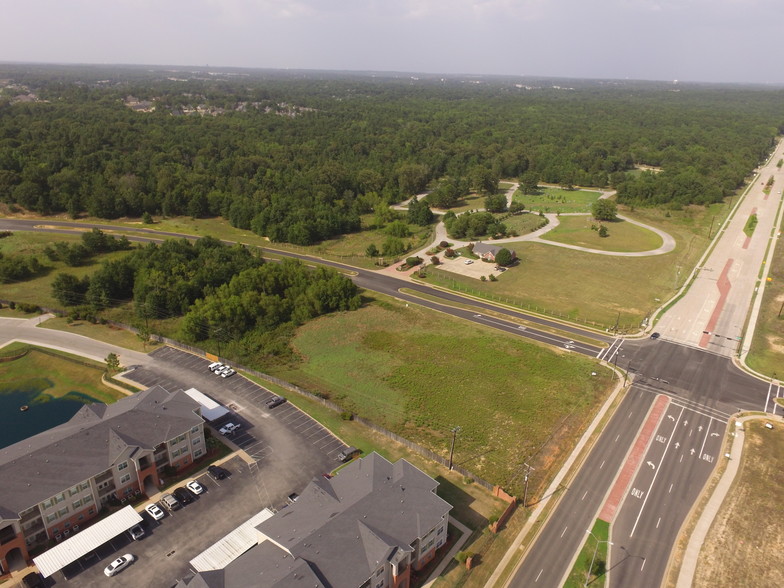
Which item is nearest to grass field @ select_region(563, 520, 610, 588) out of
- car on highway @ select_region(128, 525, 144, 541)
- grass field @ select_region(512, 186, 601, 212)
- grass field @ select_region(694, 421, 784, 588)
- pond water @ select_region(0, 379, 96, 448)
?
grass field @ select_region(694, 421, 784, 588)

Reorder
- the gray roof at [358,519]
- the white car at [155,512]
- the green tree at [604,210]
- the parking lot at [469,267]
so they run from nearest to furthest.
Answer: the gray roof at [358,519]
the white car at [155,512]
the parking lot at [469,267]
the green tree at [604,210]

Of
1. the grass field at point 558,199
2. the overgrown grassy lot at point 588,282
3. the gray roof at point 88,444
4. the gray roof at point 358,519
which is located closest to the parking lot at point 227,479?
the gray roof at point 88,444

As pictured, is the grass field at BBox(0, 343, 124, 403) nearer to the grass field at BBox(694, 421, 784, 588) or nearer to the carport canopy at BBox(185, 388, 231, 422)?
the carport canopy at BBox(185, 388, 231, 422)

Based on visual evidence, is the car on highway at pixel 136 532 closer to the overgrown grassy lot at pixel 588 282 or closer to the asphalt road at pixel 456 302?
the asphalt road at pixel 456 302

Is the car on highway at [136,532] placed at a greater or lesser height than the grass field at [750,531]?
lesser

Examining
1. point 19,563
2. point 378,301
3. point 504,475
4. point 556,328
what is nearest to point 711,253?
point 556,328

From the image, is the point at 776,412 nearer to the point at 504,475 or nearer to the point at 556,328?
the point at 556,328

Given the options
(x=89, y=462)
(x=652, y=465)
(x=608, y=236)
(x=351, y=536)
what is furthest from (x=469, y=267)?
(x=89, y=462)
